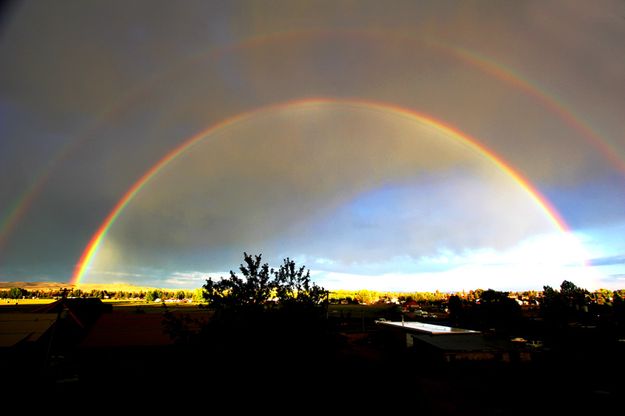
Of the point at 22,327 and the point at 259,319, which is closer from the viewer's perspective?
the point at 259,319

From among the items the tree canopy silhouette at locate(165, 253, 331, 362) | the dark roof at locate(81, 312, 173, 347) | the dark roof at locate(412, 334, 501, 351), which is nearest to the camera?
the tree canopy silhouette at locate(165, 253, 331, 362)

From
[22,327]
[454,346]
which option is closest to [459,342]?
[454,346]

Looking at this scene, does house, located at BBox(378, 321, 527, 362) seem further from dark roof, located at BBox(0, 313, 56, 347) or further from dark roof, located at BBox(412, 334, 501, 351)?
dark roof, located at BBox(0, 313, 56, 347)

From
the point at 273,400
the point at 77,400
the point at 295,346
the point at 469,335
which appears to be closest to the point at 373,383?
the point at 295,346

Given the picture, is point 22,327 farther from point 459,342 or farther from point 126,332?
point 459,342

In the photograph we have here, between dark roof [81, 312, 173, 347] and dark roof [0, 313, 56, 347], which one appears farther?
dark roof [81, 312, 173, 347]

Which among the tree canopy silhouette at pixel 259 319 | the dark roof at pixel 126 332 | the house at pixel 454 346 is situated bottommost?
the house at pixel 454 346

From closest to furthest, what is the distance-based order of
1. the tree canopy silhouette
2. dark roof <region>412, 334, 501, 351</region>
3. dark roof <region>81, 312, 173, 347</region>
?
the tree canopy silhouette < dark roof <region>81, 312, 173, 347</region> < dark roof <region>412, 334, 501, 351</region>

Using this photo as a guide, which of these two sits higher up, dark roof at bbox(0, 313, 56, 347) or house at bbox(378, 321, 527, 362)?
dark roof at bbox(0, 313, 56, 347)

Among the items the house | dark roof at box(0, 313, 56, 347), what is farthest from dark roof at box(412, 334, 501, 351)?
dark roof at box(0, 313, 56, 347)

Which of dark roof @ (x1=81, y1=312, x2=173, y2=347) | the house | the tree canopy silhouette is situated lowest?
the house

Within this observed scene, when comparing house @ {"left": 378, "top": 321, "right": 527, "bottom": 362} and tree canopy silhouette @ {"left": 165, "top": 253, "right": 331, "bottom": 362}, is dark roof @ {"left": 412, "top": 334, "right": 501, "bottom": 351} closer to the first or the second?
house @ {"left": 378, "top": 321, "right": 527, "bottom": 362}

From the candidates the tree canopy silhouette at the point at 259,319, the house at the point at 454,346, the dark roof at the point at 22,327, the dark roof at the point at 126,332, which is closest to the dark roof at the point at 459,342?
the house at the point at 454,346

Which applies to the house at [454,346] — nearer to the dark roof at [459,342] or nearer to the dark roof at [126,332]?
the dark roof at [459,342]
